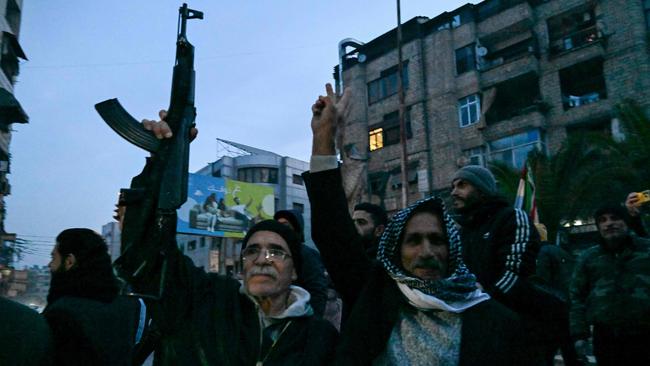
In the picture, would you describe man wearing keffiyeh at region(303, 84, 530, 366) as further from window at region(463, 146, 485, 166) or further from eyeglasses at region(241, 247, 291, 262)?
window at region(463, 146, 485, 166)

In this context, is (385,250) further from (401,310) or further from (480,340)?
(480,340)

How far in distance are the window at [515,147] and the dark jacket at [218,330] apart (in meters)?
19.5

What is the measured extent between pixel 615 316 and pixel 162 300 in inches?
A: 129

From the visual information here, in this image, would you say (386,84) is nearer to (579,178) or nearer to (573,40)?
(573,40)

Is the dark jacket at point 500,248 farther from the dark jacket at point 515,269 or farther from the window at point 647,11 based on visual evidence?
the window at point 647,11

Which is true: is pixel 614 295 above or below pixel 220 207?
below

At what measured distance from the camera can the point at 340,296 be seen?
2326 millimetres

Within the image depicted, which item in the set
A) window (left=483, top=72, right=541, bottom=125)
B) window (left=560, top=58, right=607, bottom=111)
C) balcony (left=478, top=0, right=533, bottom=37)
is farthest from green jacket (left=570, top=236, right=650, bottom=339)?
balcony (left=478, top=0, right=533, bottom=37)

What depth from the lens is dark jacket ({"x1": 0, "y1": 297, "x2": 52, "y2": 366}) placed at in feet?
4.61

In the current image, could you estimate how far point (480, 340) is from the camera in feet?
5.82

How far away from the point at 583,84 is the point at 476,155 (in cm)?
533

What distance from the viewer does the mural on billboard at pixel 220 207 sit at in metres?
28.4

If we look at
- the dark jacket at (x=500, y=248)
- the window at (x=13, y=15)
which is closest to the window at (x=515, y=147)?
the dark jacket at (x=500, y=248)

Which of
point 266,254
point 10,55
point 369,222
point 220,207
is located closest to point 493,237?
point 266,254
